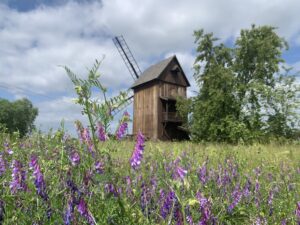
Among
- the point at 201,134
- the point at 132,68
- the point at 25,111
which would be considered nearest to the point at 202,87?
the point at 201,134

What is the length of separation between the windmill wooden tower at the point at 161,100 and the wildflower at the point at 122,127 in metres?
33.3

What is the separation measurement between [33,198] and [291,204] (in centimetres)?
221

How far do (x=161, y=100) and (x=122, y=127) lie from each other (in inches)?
1380

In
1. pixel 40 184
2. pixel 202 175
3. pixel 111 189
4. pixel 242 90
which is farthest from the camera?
pixel 242 90

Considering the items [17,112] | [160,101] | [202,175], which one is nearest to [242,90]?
[160,101]

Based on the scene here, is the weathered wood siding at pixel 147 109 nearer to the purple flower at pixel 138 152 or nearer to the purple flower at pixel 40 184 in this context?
the purple flower at pixel 40 184

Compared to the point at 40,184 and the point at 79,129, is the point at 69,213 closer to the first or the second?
the point at 40,184

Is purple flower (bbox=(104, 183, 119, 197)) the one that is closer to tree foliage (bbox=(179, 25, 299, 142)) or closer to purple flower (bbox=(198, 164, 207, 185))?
purple flower (bbox=(198, 164, 207, 185))

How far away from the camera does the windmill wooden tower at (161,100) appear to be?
119 feet

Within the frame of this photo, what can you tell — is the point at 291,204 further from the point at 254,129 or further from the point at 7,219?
the point at 254,129

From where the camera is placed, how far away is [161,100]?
121 ft

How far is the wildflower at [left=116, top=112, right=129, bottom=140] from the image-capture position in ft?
6.44

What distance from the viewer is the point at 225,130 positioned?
1093 inches

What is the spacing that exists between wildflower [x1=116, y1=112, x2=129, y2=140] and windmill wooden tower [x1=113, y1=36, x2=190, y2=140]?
3333cm
